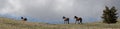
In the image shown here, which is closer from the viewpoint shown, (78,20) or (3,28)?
(3,28)

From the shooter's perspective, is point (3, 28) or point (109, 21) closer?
point (3, 28)

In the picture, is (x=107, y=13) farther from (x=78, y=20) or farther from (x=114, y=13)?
(x=78, y=20)

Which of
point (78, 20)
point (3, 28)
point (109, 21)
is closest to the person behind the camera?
point (3, 28)

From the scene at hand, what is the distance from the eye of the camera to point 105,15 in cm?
7719

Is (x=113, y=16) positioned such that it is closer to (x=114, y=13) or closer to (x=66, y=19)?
(x=114, y=13)

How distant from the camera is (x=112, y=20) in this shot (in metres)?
76.5

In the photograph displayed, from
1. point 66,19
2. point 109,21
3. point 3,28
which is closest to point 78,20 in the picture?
point 66,19

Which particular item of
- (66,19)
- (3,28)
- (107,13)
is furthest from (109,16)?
(3,28)

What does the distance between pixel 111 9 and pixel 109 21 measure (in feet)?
12.2

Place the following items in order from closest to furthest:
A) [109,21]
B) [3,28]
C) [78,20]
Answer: [3,28] → [78,20] → [109,21]

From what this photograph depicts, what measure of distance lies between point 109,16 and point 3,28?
48.2m

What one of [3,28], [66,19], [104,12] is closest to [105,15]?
[104,12]

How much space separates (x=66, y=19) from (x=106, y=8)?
16.0 metres

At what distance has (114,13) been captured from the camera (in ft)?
255
